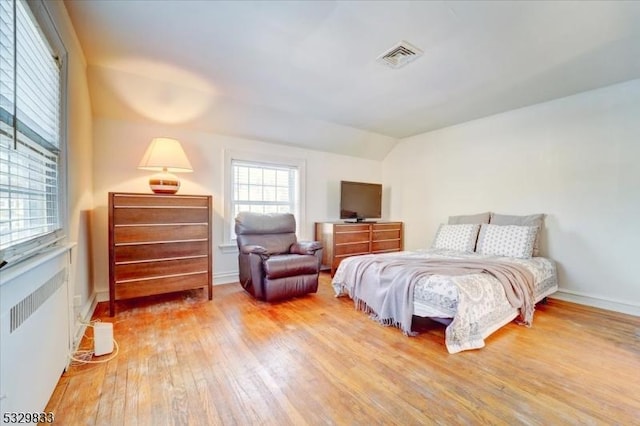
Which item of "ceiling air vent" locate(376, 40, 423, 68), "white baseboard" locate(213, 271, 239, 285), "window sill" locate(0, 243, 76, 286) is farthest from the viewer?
"white baseboard" locate(213, 271, 239, 285)

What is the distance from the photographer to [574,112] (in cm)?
325

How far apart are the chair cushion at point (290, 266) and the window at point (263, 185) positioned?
1168 millimetres

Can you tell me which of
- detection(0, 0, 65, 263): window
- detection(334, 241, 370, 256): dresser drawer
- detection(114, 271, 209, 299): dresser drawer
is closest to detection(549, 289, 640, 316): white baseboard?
detection(334, 241, 370, 256): dresser drawer

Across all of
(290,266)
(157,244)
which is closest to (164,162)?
(157,244)

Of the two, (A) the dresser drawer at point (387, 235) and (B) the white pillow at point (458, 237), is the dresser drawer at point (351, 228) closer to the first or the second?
(A) the dresser drawer at point (387, 235)

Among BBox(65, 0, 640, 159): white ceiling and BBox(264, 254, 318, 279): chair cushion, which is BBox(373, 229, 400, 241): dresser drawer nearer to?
BBox(264, 254, 318, 279): chair cushion

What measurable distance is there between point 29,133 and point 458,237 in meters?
4.14

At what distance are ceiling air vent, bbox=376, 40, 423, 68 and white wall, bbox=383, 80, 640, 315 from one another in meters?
2.21

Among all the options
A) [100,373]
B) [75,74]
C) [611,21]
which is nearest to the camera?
[100,373]

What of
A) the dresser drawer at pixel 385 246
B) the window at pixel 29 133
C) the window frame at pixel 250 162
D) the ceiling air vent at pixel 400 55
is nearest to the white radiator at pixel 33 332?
the window at pixel 29 133

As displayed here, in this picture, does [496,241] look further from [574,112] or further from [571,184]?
[574,112]

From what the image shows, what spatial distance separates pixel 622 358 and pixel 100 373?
11.7 feet

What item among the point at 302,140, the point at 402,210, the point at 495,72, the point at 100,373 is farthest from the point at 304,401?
the point at 402,210

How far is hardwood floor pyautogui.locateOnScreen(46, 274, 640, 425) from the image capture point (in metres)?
1.44
